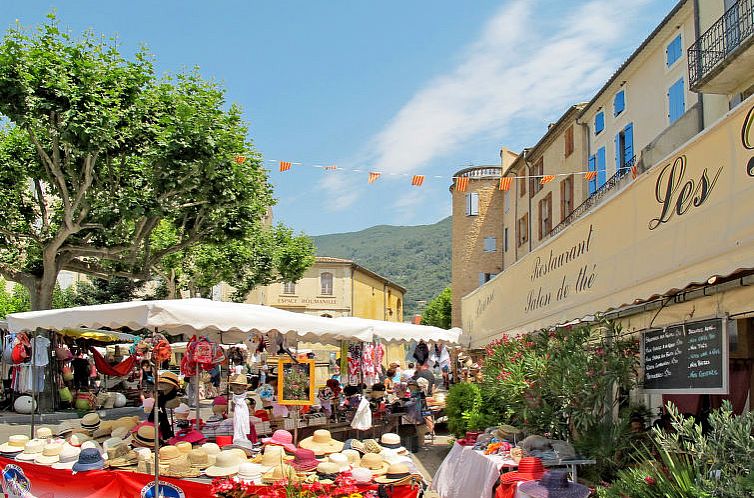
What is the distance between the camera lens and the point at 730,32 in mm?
16312

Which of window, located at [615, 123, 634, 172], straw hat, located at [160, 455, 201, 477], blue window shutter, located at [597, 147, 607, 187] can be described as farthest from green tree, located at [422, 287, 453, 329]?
straw hat, located at [160, 455, 201, 477]

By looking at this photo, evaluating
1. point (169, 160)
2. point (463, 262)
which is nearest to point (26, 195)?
point (169, 160)

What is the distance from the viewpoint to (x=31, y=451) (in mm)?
9133

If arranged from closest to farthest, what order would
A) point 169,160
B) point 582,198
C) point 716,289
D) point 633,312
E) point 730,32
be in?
point 716,289
point 633,312
point 730,32
point 169,160
point 582,198

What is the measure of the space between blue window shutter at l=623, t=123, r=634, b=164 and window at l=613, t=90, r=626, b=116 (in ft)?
3.36

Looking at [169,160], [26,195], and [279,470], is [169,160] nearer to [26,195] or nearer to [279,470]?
[26,195]

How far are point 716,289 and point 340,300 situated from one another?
52.1 m

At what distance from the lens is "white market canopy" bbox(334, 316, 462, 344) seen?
46.4ft

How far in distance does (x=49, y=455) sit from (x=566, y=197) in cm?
2486

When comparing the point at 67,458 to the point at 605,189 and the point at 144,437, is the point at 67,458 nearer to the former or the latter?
the point at 144,437

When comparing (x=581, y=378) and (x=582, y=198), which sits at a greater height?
(x=582, y=198)

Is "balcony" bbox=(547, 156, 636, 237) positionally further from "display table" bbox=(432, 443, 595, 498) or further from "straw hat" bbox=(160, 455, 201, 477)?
"straw hat" bbox=(160, 455, 201, 477)

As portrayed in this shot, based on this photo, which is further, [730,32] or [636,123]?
[636,123]

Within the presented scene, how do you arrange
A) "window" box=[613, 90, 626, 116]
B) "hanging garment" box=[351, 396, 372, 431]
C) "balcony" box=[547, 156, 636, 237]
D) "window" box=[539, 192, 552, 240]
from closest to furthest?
"hanging garment" box=[351, 396, 372, 431] → "balcony" box=[547, 156, 636, 237] → "window" box=[613, 90, 626, 116] → "window" box=[539, 192, 552, 240]
